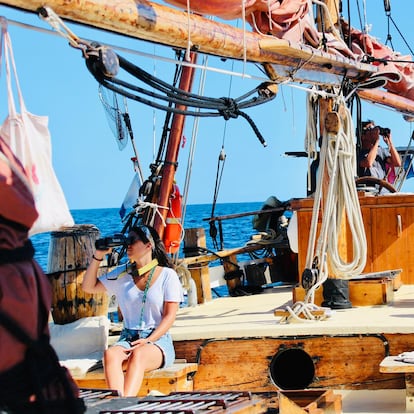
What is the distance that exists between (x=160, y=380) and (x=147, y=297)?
0.56 metres

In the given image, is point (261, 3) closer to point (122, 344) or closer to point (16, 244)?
point (122, 344)

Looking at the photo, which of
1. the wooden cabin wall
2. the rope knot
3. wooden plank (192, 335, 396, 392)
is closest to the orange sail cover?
the rope knot

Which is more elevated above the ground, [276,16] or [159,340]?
[276,16]

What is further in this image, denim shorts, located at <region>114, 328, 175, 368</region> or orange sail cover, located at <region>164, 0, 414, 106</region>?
orange sail cover, located at <region>164, 0, 414, 106</region>

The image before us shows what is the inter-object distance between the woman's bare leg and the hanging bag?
2.20 meters

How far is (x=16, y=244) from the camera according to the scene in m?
2.54

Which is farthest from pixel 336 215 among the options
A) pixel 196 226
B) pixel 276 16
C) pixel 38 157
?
pixel 196 226

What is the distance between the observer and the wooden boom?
15.5 ft

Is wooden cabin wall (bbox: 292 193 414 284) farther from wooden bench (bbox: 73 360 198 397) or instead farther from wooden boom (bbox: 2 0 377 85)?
wooden bench (bbox: 73 360 198 397)

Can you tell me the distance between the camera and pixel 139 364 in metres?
5.36

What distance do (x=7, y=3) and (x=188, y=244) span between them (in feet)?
17.9

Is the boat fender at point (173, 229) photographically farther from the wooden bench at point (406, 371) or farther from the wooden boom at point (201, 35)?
the wooden bench at point (406, 371)

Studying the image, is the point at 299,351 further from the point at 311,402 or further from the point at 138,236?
the point at 138,236

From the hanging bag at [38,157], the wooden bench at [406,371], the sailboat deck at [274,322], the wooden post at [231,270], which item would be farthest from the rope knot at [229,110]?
the wooden post at [231,270]
